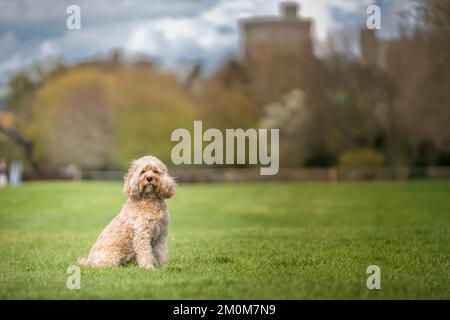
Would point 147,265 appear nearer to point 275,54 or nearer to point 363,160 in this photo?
point 363,160

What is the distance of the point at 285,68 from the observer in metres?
64.4

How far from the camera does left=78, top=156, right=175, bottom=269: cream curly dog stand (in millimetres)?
10445

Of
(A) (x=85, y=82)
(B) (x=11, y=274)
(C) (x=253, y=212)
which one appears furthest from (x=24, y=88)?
(B) (x=11, y=274)

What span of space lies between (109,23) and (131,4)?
2.45 m

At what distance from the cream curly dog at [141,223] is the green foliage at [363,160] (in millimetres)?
45447

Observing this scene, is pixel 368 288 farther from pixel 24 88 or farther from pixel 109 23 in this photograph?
pixel 24 88

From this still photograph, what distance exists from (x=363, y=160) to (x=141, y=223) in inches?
1824

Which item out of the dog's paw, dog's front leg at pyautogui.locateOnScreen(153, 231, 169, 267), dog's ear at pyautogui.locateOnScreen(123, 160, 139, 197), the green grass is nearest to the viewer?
the green grass

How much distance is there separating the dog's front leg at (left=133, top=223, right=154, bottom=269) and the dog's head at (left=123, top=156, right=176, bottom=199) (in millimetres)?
438

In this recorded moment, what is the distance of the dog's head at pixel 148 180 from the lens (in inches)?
411

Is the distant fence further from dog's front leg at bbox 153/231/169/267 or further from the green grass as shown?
dog's front leg at bbox 153/231/169/267

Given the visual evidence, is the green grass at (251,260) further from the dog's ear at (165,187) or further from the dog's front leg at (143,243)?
the dog's ear at (165,187)

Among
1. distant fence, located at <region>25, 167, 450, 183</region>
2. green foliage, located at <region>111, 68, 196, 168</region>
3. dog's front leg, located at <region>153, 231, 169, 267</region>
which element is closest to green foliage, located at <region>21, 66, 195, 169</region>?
green foliage, located at <region>111, 68, 196, 168</region>

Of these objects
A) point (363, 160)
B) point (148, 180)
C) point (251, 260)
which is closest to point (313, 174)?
point (363, 160)
